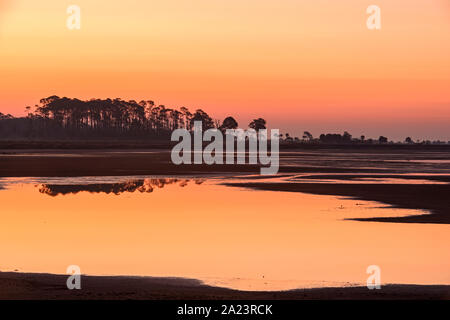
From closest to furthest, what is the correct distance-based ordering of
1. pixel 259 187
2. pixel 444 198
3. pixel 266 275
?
pixel 266 275
pixel 444 198
pixel 259 187

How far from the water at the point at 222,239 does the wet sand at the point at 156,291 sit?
0.77 m

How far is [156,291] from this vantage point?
Answer: 14367mm

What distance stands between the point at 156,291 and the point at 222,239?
8204mm

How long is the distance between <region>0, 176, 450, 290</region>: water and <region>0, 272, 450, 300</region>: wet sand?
2.52 ft

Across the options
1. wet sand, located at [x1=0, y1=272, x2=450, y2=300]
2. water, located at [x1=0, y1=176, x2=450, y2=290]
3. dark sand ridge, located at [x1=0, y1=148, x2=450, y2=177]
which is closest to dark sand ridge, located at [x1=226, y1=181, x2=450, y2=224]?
water, located at [x1=0, y1=176, x2=450, y2=290]

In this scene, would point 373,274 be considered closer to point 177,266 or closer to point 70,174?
point 177,266

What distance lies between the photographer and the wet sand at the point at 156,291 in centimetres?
1359

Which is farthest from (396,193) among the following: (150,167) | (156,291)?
(150,167)

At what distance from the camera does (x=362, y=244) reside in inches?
846

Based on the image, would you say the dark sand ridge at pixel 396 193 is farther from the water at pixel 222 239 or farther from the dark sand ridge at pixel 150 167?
the dark sand ridge at pixel 150 167

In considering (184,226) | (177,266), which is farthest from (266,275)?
(184,226)

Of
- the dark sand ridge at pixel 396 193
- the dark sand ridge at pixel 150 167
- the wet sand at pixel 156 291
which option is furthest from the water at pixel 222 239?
the dark sand ridge at pixel 150 167
